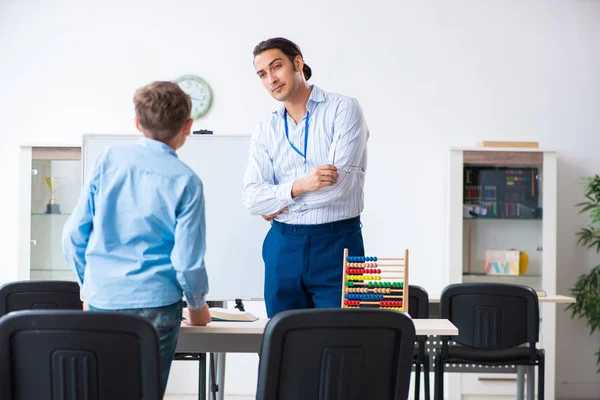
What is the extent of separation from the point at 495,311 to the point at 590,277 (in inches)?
87.6

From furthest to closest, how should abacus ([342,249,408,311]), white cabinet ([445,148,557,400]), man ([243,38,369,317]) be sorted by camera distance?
white cabinet ([445,148,557,400])
man ([243,38,369,317])
abacus ([342,249,408,311])

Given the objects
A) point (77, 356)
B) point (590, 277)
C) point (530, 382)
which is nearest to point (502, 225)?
point (590, 277)

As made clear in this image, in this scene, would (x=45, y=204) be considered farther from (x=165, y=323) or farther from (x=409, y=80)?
(x=165, y=323)

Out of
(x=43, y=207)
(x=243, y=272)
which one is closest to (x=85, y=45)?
(x=43, y=207)

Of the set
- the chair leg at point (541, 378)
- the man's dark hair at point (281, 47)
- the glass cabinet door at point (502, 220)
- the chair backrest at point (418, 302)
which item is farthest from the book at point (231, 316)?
the glass cabinet door at point (502, 220)

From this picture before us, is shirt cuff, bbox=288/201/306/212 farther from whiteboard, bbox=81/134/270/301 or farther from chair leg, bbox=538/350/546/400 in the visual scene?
chair leg, bbox=538/350/546/400

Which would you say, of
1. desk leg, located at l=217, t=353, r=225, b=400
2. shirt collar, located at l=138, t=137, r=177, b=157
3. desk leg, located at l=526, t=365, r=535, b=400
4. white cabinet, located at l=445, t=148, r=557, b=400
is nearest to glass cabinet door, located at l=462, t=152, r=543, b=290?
white cabinet, located at l=445, t=148, r=557, b=400

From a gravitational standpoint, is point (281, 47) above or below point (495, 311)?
above

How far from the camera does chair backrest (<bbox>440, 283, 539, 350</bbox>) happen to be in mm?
3939

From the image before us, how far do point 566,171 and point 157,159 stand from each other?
15.0ft

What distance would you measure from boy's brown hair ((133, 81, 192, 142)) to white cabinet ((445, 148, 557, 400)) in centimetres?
376

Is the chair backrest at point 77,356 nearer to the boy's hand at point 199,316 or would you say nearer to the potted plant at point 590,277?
the boy's hand at point 199,316

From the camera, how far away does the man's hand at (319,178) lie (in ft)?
8.31

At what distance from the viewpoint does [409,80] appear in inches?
234
